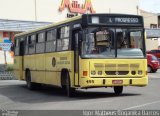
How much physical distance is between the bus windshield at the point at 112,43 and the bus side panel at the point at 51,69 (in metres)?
3.02

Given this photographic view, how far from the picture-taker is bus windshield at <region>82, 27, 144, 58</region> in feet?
57.8

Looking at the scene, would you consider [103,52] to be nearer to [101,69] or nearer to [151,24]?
[101,69]

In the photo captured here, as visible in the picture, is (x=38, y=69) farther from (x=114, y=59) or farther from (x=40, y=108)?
(x=40, y=108)

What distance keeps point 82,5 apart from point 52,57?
4139cm

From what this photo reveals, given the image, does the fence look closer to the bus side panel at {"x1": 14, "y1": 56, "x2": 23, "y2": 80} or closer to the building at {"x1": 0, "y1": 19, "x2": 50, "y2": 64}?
the bus side panel at {"x1": 14, "y1": 56, "x2": 23, "y2": 80}

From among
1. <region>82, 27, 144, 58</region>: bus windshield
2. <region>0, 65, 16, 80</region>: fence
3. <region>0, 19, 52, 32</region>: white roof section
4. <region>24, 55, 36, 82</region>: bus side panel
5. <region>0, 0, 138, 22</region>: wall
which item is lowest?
<region>0, 65, 16, 80</region>: fence

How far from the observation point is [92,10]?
205ft

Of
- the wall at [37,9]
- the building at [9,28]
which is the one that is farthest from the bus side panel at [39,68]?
the wall at [37,9]

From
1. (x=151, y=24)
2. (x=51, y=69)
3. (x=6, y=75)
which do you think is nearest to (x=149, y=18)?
(x=151, y=24)

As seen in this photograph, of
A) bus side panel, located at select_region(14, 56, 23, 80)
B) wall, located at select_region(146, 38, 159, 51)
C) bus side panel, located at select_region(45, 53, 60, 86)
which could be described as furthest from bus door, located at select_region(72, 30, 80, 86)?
wall, located at select_region(146, 38, 159, 51)

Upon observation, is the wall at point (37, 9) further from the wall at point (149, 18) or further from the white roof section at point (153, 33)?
the wall at point (149, 18)

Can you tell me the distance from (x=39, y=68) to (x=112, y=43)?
612 centimetres

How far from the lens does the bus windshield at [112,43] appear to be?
17.6 m

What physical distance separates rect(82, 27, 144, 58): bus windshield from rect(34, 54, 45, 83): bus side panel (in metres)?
4.94
